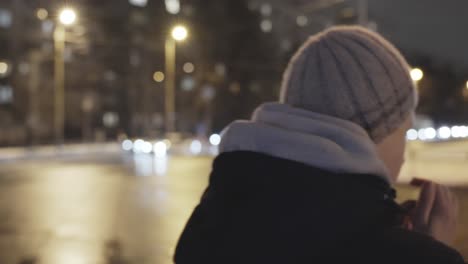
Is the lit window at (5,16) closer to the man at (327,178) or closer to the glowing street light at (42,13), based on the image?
the glowing street light at (42,13)

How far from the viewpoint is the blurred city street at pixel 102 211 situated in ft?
32.7

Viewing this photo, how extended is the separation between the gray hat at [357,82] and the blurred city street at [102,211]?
1613 millimetres

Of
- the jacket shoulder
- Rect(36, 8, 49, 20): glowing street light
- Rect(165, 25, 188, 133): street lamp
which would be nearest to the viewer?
the jacket shoulder

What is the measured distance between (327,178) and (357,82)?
0.18 m

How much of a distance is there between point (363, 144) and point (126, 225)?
1172 cm

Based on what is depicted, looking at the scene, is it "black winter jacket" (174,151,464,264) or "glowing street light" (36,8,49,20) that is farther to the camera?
"glowing street light" (36,8,49,20)

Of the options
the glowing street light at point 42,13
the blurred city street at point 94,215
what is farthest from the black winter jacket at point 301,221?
the glowing street light at point 42,13

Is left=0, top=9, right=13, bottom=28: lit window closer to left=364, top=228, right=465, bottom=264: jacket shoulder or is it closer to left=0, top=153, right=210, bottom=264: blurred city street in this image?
left=0, top=153, right=210, bottom=264: blurred city street

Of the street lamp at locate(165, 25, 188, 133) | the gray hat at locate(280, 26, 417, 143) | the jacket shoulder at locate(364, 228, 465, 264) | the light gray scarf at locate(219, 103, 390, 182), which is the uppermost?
the gray hat at locate(280, 26, 417, 143)

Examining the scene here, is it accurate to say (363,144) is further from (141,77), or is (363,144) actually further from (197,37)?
(141,77)

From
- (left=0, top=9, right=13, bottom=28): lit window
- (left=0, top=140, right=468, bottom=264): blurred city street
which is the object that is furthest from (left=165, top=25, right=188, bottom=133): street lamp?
(left=0, top=140, right=468, bottom=264): blurred city street

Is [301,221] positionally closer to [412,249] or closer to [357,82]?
[412,249]

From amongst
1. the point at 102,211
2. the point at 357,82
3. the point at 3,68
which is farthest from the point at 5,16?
the point at 357,82

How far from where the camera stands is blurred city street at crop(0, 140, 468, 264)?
32.7 feet
